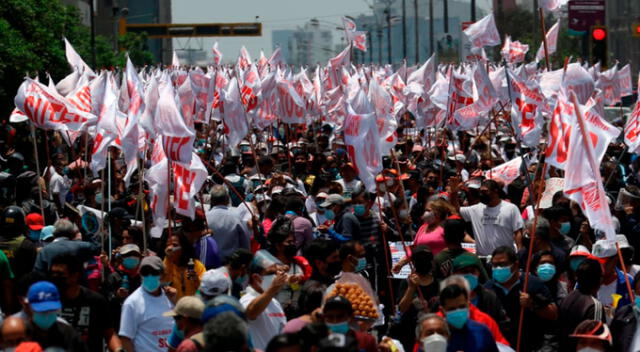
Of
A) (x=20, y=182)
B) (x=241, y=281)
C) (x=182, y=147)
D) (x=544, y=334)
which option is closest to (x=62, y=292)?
(x=241, y=281)

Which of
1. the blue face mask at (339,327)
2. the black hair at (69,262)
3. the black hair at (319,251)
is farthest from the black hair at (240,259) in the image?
the blue face mask at (339,327)

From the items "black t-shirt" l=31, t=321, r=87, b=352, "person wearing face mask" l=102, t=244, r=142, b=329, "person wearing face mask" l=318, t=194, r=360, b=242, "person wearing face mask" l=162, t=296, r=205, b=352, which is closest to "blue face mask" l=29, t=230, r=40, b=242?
"person wearing face mask" l=102, t=244, r=142, b=329

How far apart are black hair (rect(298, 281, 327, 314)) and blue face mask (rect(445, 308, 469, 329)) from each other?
29.3 inches

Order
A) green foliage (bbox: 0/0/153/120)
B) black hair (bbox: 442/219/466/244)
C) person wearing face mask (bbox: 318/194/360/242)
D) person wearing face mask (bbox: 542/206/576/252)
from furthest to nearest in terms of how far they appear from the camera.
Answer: green foliage (bbox: 0/0/153/120)
person wearing face mask (bbox: 318/194/360/242)
person wearing face mask (bbox: 542/206/576/252)
black hair (bbox: 442/219/466/244)

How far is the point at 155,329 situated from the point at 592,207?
287 centimetres

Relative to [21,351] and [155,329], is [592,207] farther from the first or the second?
[21,351]

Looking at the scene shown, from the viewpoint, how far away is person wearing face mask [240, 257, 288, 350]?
729 centimetres

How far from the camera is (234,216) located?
10.7 meters

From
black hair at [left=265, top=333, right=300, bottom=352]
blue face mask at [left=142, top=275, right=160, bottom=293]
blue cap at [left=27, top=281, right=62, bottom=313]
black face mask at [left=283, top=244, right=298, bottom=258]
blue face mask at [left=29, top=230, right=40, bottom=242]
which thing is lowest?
blue face mask at [left=29, top=230, right=40, bottom=242]

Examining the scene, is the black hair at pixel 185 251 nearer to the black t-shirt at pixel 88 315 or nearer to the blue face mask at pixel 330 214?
the black t-shirt at pixel 88 315

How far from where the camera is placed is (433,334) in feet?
21.1

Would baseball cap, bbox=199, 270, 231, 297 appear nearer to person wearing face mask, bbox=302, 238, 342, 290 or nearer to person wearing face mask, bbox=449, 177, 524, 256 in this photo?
person wearing face mask, bbox=302, 238, 342, 290

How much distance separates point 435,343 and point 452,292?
0.49 meters

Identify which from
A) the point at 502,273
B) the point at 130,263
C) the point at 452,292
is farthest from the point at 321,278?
the point at 452,292
